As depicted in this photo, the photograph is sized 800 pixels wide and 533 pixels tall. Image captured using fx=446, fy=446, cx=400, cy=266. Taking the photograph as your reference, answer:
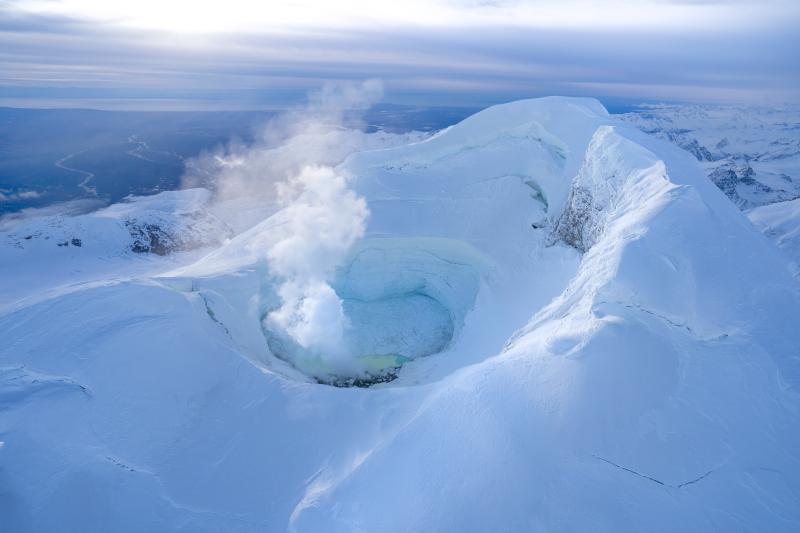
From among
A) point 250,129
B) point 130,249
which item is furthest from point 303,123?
point 130,249

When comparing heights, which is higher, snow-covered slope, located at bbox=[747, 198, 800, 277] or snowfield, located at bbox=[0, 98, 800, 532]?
snowfield, located at bbox=[0, 98, 800, 532]

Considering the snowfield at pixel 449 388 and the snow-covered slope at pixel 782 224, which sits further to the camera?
the snow-covered slope at pixel 782 224

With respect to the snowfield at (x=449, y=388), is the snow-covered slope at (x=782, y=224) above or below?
below

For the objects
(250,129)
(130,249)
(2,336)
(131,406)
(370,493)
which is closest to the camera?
(370,493)

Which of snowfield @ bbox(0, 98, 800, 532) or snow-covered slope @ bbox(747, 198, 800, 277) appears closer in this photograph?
snowfield @ bbox(0, 98, 800, 532)

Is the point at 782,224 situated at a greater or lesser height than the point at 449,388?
lesser

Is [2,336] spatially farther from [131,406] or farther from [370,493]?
[370,493]

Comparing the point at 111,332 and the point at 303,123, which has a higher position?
the point at 111,332

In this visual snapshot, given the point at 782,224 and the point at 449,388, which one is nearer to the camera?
the point at 449,388
